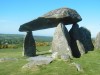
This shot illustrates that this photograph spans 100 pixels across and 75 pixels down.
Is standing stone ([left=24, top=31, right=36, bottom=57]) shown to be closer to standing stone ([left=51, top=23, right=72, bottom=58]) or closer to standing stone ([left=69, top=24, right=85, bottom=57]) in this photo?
standing stone ([left=51, top=23, right=72, bottom=58])

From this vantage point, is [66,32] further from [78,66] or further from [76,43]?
[78,66]

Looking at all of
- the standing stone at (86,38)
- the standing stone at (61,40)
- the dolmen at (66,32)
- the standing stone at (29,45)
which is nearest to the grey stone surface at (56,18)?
the dolmen at (66,32)

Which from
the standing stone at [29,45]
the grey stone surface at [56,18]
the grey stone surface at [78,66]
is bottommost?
the grey stone surface at [78,66]

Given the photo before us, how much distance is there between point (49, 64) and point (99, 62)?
3538 mm

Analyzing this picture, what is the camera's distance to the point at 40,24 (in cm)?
2744

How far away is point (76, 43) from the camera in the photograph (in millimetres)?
25781

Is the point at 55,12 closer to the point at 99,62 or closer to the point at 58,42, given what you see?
the point at 58,42

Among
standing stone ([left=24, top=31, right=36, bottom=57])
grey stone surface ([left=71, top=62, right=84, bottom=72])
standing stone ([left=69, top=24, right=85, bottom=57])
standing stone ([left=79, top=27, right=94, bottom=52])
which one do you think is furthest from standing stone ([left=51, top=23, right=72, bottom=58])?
grey stone surface ([left=71, top=62, right=84, bottom=72])

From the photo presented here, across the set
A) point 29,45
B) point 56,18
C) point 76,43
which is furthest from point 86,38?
point 29,45

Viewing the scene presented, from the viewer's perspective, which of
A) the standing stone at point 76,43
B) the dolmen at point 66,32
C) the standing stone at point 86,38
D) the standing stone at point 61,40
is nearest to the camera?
the standing stone at point 61,40

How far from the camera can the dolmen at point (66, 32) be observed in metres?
24.9

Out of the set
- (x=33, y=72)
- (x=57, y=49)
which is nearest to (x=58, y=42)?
(x=57, y=49)

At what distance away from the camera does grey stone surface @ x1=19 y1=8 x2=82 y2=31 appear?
24.9 metres

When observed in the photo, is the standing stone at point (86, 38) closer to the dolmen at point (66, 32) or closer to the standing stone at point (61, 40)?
the dolmen at point (66, 32)
